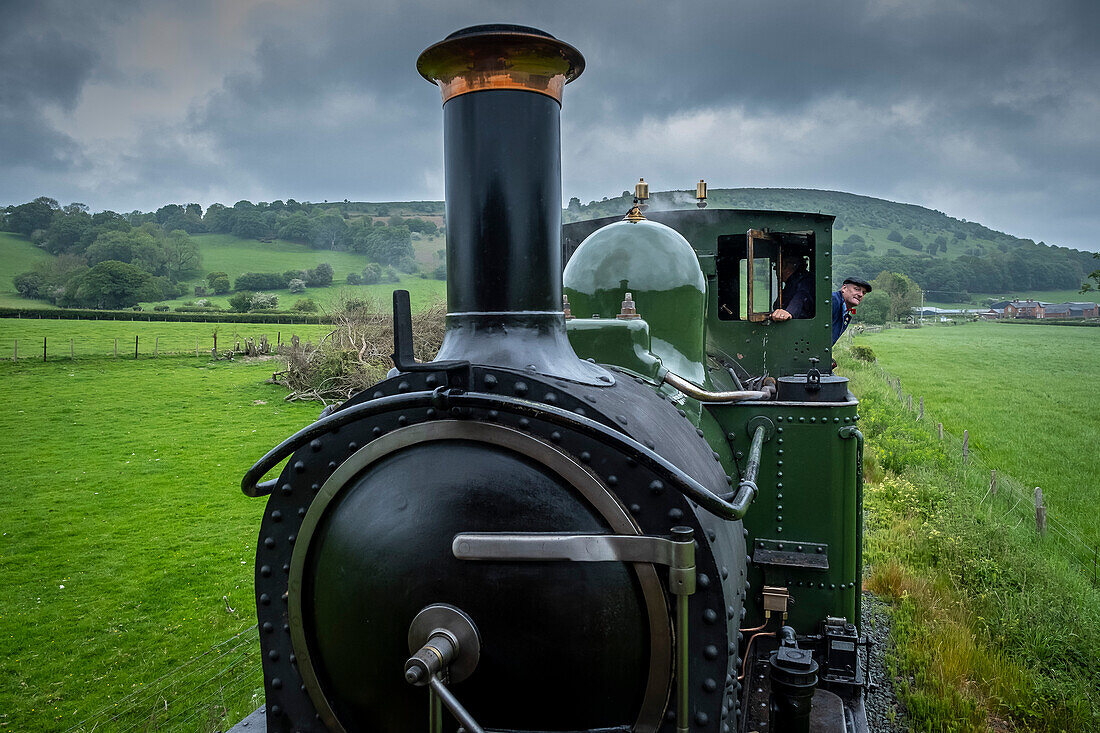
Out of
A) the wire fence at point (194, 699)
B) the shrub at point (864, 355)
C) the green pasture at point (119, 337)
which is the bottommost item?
the wire fence at point (194, 699)

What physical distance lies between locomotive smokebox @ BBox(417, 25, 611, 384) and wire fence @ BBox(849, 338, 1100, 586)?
10.0m

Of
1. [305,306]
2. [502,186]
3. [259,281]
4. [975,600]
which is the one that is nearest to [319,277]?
[259,281]

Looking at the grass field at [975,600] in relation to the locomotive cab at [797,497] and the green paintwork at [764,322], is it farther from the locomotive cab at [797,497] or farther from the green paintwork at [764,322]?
the green paintwork at [764,322]

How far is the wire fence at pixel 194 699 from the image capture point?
556 cm

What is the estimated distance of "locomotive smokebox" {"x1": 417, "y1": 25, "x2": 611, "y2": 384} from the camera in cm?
209

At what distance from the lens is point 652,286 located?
383 centimetres

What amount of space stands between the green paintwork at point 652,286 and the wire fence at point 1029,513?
8.25 metres

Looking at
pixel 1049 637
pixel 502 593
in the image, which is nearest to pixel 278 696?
pixel 502 593

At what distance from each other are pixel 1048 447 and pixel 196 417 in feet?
69.1

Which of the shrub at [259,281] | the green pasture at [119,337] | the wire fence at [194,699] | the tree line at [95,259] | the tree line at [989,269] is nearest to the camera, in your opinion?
the wire fence at [194,699]

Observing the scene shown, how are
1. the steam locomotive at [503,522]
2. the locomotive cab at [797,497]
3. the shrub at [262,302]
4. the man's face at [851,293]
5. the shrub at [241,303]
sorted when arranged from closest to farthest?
the steam locomotive at [503,522], the locomotive cab at [797,497], the man's face at [851,293], the shrub at [241,303], the shrub at [262,302]

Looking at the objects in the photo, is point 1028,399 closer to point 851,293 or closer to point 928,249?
point 851,293

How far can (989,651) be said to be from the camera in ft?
20.2

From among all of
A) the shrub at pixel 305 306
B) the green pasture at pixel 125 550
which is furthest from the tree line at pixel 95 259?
the green pasture at pixel 125 550
